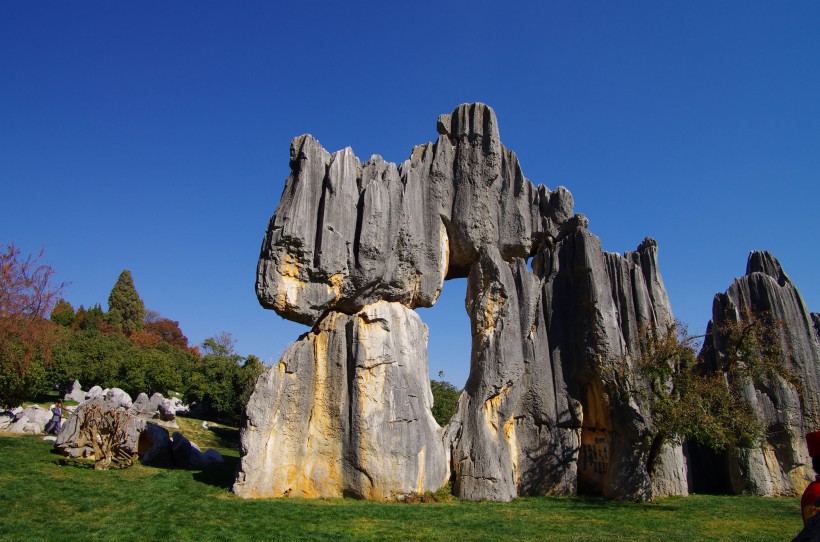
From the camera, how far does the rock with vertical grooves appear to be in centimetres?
1602

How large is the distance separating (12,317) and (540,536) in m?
20.9

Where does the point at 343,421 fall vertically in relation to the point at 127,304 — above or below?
below

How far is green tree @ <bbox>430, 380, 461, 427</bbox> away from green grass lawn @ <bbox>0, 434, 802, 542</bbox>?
1494cm

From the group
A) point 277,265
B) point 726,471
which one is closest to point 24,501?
point 277,265

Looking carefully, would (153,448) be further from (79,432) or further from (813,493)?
(813,493)

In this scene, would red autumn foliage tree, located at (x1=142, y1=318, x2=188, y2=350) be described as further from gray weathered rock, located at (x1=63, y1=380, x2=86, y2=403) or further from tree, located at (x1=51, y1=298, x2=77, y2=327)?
gray weathered rock, located at (x1=63, y1=380, x2=86, y2=403)

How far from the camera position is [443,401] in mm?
35969

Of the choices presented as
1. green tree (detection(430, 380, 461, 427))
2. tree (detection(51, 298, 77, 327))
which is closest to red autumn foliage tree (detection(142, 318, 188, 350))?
tree (detection(51, 298, 77, 327))

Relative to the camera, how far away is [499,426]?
61.3ft

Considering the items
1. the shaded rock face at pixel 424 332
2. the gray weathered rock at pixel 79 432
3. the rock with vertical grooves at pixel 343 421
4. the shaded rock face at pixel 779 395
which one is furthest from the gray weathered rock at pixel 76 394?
the shaded rock face at pixel 779 395

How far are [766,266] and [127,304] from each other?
236 ft

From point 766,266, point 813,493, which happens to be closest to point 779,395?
point 766,266

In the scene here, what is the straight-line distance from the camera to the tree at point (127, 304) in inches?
2830

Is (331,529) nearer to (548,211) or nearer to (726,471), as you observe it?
(548,211)
